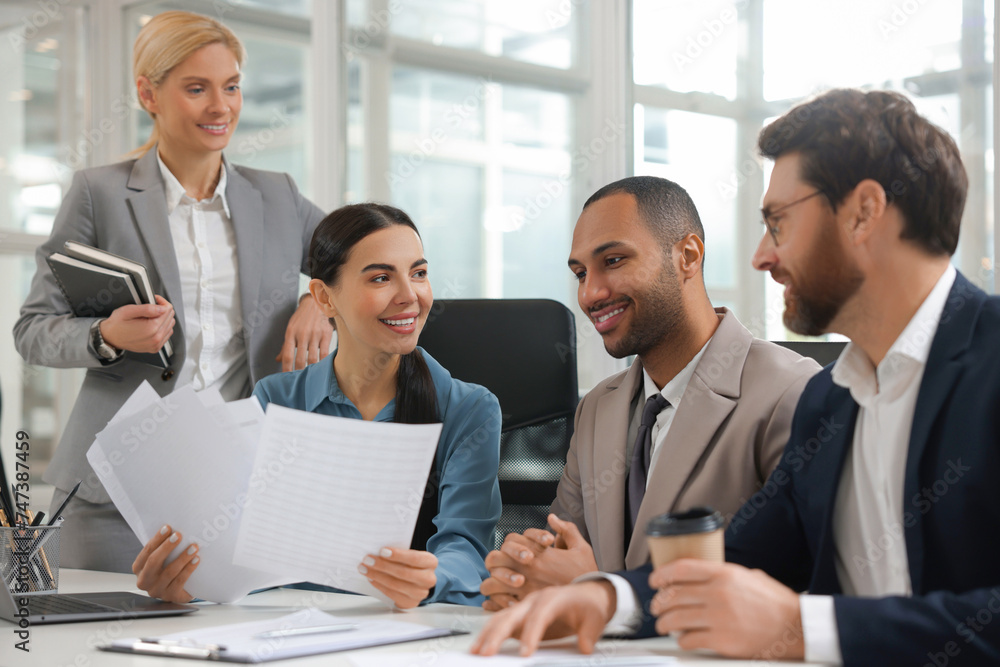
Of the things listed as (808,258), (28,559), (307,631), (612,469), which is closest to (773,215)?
(808,258)

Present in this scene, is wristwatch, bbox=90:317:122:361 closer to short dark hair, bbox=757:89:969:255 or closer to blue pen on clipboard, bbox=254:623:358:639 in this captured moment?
blue pen on clipboard, bbox=254:623:358:639

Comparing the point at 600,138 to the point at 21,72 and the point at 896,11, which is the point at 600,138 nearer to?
the point at 896,11

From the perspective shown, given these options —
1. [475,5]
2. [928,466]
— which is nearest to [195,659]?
[928,466]

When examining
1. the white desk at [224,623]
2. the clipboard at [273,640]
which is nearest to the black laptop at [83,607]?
the white desk at [224,623]

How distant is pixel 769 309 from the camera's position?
254 cm

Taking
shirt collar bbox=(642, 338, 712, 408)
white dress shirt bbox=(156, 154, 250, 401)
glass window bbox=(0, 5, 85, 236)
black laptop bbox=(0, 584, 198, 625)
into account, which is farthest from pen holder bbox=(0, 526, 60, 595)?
glass window bbox=(0, 5, 85, 236)

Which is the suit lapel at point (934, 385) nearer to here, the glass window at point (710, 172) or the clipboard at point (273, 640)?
the clipboard at point (273, 640)

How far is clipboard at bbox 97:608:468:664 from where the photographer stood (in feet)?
3.37

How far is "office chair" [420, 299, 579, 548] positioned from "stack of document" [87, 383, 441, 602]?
0.60 metres

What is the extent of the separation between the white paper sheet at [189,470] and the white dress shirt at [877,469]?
54 centimetres

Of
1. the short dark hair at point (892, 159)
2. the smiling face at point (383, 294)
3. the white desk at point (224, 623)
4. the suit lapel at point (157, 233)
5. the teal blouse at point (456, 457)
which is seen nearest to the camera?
the white desk at point (224, 623)

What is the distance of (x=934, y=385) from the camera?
3.49 ft

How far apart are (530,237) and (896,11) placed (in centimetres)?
130

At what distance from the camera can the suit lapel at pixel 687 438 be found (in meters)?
1.44
